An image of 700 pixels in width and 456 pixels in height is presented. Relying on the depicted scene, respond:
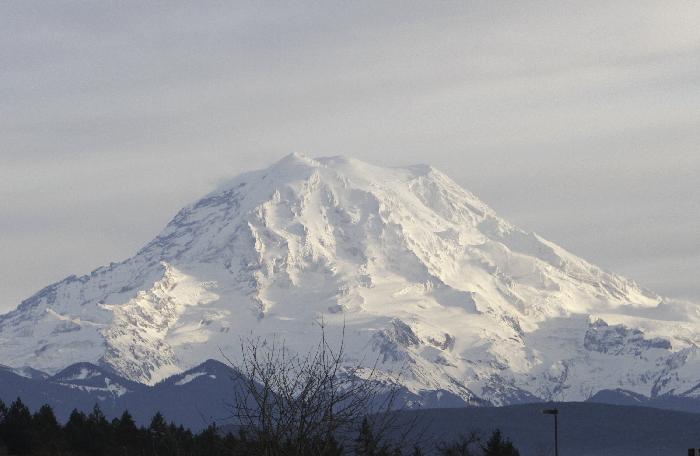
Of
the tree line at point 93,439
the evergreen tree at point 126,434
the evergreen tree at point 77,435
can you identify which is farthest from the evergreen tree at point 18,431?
the evergreen tree at point 126,434

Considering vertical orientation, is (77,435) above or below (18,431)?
above

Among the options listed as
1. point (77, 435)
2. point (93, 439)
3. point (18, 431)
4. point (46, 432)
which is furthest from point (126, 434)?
point (46, 432)

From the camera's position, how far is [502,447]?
11844 centimetres

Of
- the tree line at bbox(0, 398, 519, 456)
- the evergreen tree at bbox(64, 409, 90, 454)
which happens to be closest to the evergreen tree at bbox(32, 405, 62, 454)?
the tree line at bbox(0, 398, 519, 456)

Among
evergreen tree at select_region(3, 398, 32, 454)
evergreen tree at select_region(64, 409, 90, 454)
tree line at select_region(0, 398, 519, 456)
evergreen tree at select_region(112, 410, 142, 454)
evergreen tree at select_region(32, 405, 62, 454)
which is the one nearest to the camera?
evergreen tree at select_region(32, 405, 62, 454)

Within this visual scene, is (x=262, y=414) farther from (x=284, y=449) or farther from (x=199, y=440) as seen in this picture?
(x=199, y=440)

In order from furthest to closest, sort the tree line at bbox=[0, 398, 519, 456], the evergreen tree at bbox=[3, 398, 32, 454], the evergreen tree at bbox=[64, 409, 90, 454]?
the evergreen tree at bbox=[64, 409, 90, 454] < the evergreen tree at bbox=[3, 398, 32, 454] < the tree line at bbox=[0, 398, 519, 456]

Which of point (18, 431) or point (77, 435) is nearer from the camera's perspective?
point (18, 431)

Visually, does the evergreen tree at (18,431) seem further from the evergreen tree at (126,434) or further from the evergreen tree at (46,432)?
the evergreen tree at (126,434)

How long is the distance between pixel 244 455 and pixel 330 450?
2.30 metres

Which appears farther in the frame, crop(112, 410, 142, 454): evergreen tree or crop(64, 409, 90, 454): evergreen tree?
crop(112, 410, 142, 454): evergreen tree

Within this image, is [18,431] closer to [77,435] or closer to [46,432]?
[46,432]

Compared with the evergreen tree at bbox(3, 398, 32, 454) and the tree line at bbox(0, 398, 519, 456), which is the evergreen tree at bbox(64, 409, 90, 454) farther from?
the evergreen tree at bbox(3, 398, 32, 454)

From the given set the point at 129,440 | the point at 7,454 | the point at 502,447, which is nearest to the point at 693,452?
the point at 502,447
